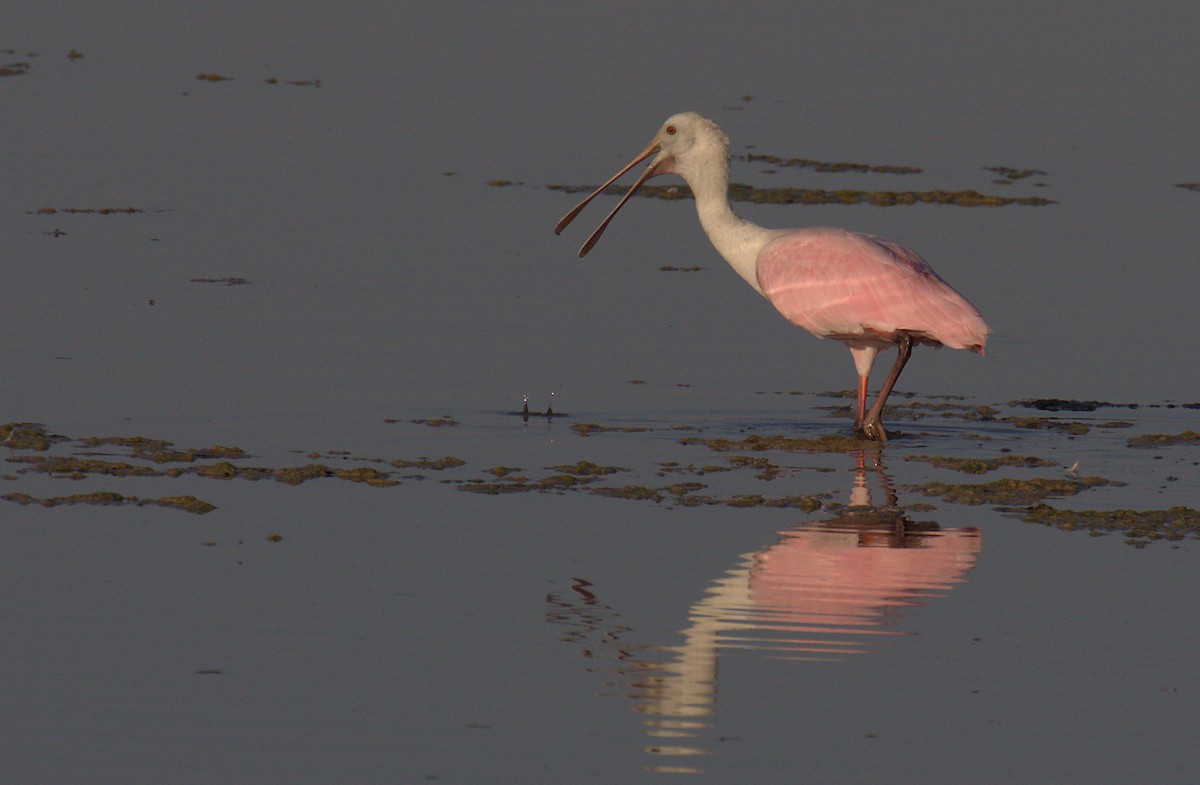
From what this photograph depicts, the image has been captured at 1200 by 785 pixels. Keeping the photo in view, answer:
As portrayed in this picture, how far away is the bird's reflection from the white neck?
3.17 metres

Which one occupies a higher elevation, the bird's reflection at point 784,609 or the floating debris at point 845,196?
the floating debris at point 845,196

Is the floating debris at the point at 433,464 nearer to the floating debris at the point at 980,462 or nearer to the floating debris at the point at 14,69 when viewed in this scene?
the floating debris at the point at 980,462

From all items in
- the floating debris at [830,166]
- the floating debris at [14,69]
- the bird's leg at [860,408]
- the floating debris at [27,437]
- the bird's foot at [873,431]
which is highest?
the floating debris at [14,69]

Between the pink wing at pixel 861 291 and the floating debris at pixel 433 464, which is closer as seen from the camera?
the floating debris at pixel 433 464

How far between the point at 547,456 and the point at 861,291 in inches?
91.9

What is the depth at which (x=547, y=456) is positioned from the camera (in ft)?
39.9

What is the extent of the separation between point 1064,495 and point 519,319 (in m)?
5.10

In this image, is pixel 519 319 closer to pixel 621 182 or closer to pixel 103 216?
pixel 103 216

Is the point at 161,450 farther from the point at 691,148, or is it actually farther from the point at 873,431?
the point at 691,148

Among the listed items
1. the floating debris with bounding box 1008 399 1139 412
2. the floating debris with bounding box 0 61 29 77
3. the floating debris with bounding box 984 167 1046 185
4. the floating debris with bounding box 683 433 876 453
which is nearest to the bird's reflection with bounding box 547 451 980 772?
the floating debris with bounding box 683 433 876 453

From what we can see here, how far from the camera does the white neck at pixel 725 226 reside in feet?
46.9

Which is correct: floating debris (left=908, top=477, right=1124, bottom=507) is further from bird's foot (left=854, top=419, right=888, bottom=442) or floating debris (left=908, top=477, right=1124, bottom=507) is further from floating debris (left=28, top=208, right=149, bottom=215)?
floating debris (left=28, top=208, right=149, bottom=215)

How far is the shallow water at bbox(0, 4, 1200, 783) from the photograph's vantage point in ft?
26.5

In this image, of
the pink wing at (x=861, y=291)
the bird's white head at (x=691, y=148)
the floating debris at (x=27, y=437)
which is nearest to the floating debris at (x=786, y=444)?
the pink wing at (x=861, y=291)
